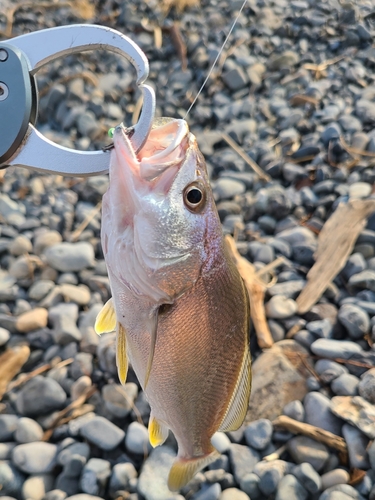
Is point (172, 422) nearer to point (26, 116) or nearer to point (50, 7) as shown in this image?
point (26, 116)

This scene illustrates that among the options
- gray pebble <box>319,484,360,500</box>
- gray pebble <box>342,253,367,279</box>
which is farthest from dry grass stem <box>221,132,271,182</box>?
gray pebble <box>319,484,360,500</box>

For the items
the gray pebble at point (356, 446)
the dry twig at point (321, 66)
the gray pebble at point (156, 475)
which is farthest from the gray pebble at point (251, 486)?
the dry twig at point (321, 66)

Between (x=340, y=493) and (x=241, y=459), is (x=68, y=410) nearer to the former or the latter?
(x=241, y=459)

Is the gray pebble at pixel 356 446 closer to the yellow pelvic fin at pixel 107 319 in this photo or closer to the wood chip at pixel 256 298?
the wood chip at pixel 256 298

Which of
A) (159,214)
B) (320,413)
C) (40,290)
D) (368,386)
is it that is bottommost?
(40,290)

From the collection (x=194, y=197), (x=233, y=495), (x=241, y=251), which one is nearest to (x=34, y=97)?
(x=194, y=197)

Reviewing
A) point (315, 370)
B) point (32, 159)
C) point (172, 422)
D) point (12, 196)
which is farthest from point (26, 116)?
point (12, 196)
